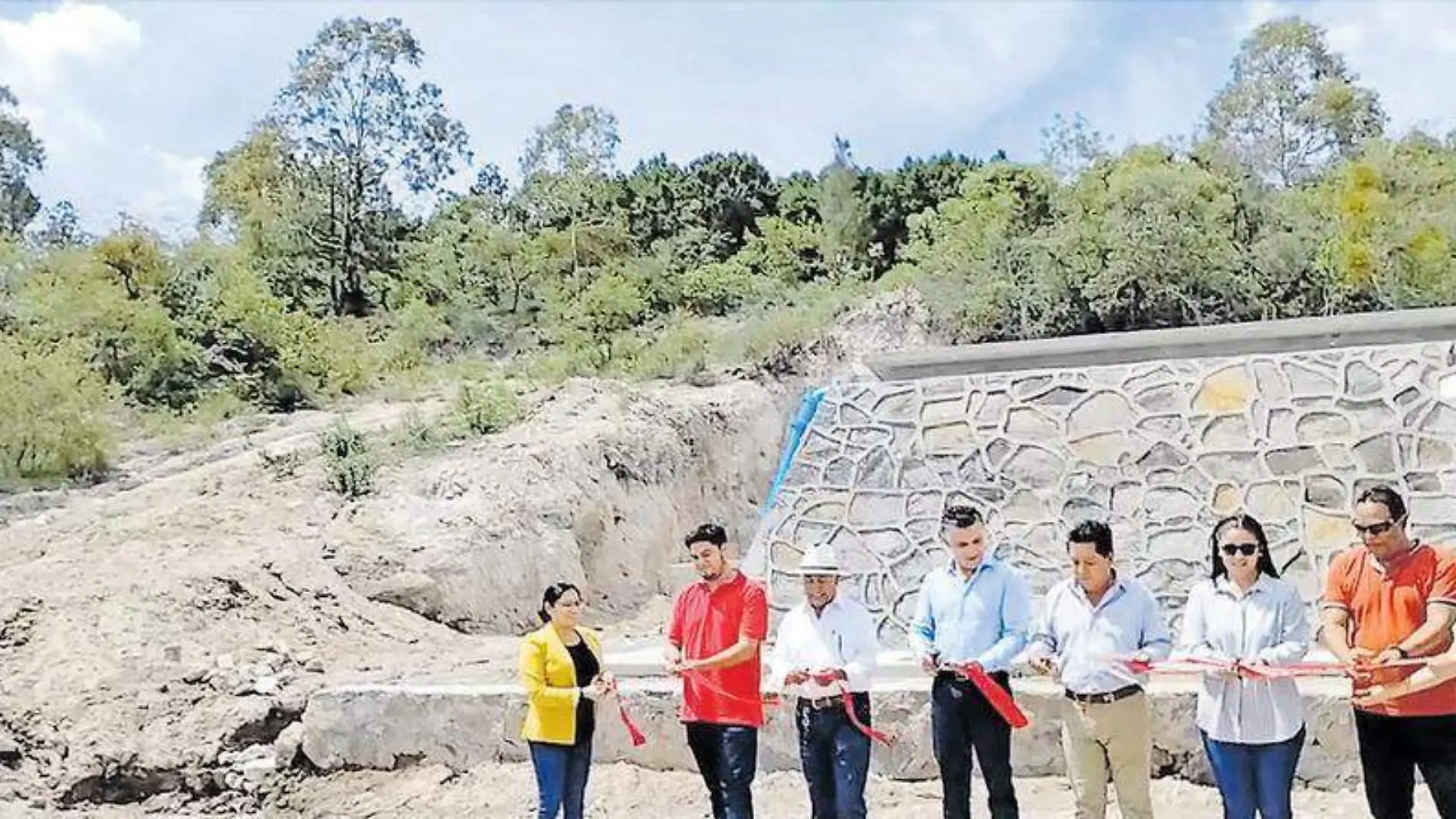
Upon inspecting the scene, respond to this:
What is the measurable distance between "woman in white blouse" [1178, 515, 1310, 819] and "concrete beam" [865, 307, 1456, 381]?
4.80 metres

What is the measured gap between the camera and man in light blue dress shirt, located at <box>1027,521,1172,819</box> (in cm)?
483

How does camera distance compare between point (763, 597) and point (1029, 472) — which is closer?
point (763, 597)

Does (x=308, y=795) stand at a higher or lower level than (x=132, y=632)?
lower

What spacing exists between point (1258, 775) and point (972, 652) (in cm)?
100

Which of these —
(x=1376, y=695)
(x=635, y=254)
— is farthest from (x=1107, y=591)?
(x=635, y=254)

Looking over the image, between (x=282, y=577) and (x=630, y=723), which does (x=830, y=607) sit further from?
(x=282, y=577)

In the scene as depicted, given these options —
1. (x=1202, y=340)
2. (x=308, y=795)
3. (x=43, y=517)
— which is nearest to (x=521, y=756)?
(x=308, y=795)

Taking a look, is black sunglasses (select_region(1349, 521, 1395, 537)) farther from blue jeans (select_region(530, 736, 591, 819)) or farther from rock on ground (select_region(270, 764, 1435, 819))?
blue jeans (select_region(530, 736, 591, 819))

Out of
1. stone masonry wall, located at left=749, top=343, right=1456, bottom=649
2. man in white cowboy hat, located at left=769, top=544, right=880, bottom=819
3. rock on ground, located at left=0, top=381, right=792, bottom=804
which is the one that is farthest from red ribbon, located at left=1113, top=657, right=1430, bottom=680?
rock on ground, located at left=0, top=381, right=792, bottom=804

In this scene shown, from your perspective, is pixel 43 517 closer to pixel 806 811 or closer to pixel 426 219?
pixel 806 811

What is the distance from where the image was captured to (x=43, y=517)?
38.8 ft

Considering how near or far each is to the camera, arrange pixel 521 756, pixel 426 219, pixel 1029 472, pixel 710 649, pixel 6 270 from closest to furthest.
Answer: pixel 710 649, pixel 521 756, pixel 1029 472, pixel 6 270, pixel 426 219

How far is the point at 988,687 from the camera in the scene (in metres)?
5.05

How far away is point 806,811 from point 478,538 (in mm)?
5209
